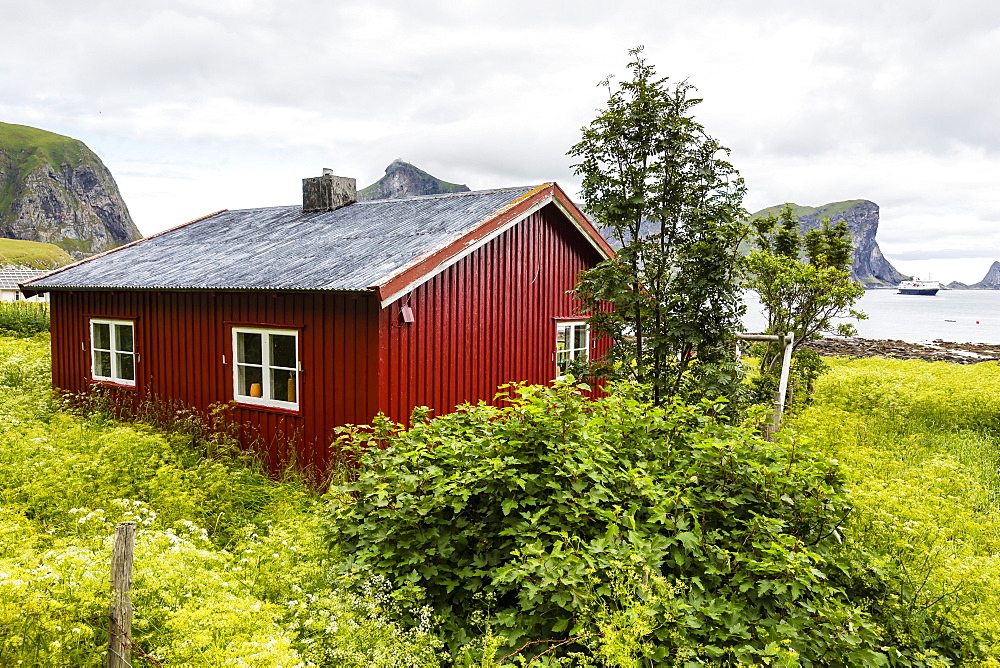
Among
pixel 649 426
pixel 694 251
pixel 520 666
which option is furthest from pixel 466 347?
pixel 520 666

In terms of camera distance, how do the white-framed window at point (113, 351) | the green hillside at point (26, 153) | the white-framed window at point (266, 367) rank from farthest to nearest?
the green hillside at point (26, 153) < the white-framed window at point (113, 351) < the white-framed window at point (266, 367)

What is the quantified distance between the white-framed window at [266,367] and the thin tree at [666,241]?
448 centimetres

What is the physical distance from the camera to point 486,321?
969 centimetres

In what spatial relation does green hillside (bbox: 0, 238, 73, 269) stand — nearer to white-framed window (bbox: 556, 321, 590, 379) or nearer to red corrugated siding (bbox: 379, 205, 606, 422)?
white-framed window (bbox: 556, 321, 590, 379)

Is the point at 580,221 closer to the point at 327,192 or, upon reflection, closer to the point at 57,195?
the point at 327,192

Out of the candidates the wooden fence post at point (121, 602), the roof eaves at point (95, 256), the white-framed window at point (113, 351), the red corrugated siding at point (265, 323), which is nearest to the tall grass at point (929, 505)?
the wooden fence post at point (121, 602)

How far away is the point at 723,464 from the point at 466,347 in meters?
5.23

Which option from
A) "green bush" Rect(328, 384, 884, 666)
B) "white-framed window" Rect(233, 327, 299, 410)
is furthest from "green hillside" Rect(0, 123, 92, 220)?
"green bush" Rect(328, 384, 884, 666)

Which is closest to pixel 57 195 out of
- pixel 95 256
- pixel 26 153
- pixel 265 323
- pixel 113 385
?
pixel 26 153

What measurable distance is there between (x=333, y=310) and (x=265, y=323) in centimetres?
141

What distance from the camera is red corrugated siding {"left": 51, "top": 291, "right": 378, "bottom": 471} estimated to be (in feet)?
25.9

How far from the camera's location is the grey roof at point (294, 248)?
8.25 m

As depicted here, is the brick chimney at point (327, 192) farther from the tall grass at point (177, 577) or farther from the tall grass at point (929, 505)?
the tall grass at point (929, 505)

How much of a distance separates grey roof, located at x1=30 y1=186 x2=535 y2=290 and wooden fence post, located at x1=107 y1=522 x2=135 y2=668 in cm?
406
